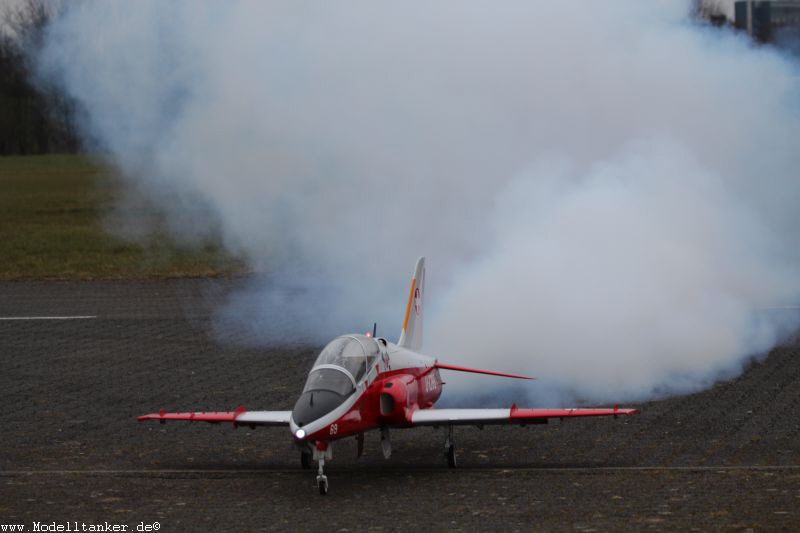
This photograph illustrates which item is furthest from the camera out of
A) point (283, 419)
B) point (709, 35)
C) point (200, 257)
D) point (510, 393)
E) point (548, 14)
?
point (200, 257)

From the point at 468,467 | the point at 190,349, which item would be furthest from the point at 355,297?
the point at 468,467

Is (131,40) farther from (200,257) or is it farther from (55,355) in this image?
(200,257)

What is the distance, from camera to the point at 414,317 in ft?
72.4

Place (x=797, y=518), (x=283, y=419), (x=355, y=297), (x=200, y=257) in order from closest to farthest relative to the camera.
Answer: (x=797, y=518), (x=283, y=419), (x=355, y=297), (x=200, y=257)

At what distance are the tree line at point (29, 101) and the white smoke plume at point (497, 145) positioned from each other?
0.56m

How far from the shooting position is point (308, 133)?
96.5 feet

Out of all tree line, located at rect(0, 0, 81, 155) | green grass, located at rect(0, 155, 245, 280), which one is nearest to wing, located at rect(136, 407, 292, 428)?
tree line, located at rect(0, 0, 81, 155)

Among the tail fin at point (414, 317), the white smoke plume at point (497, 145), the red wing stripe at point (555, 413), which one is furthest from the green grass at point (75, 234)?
the red wing stripe at point (555, 413)

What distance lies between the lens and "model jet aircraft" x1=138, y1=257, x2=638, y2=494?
1673cm

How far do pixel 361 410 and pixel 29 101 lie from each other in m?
27.2

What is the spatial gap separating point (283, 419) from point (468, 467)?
9.12 feet

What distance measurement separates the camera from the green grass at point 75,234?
45.7m

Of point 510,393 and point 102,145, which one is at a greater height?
point 102,145

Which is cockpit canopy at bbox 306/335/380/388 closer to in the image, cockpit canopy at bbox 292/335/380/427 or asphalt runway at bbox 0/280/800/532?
cockpit canopy at bbox 292/335/380/427
